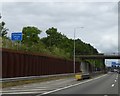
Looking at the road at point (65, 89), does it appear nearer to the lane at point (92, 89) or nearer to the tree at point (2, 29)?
the lane at point (92, 89)

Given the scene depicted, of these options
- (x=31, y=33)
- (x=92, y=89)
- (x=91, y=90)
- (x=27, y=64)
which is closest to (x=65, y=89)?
(x=92, y=89)

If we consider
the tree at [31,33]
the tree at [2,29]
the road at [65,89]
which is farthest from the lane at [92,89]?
the tree at [31,33]

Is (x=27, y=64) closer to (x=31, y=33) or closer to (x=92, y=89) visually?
(x=92, y=89)

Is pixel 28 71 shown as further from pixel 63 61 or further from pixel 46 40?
pixel 46 40

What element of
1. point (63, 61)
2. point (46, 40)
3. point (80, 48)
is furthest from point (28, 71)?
point (80, 48)

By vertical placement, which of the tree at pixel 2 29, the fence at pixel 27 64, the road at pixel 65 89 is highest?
the tree at pixel 2 29

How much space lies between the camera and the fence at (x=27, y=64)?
37812 millimetres

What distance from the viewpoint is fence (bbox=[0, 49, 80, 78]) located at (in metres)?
37.8

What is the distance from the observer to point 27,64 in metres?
45.7

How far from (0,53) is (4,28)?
5951 centimetres

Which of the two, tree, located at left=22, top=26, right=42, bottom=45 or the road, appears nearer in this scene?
the road

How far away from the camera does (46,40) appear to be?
132 m

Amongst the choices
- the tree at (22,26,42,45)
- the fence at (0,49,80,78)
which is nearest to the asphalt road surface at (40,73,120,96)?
the fence at (0,49,80,78)

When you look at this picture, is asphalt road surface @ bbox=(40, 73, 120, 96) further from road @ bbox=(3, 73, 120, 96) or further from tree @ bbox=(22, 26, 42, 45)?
tree @ bbox=(22, 26, 42, 45)
